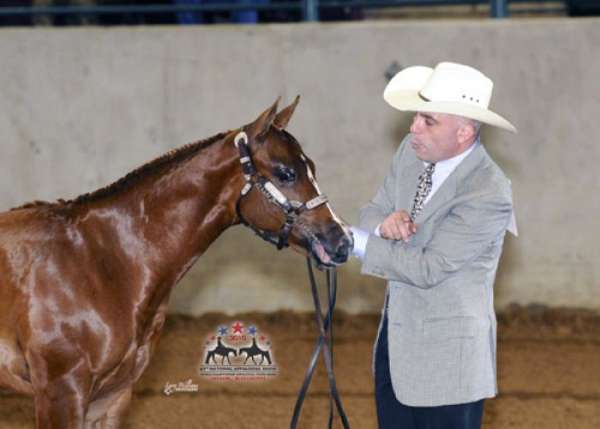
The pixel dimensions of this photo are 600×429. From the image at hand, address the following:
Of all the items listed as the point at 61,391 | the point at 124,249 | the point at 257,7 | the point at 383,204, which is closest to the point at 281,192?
the point at 383,204

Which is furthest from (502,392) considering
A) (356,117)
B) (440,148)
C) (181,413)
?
(440,148)

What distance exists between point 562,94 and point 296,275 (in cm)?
218

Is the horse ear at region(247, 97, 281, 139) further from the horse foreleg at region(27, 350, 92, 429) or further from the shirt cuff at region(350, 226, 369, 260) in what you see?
the horse foreleg at region(27, 350, 92, 429)

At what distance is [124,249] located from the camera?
12.7 feet

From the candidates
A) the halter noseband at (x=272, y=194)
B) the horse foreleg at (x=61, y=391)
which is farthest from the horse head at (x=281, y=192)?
the horse foreleg at (x=61, y=391)

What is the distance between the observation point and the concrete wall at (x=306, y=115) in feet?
23.6

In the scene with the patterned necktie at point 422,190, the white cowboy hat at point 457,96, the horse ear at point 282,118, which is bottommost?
the patterned necktie at point 422,190

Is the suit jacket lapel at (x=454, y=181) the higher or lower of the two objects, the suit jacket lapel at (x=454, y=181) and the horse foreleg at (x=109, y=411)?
the higher

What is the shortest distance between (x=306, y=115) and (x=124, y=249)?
3552mm

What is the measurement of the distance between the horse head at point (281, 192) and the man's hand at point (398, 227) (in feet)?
0.96

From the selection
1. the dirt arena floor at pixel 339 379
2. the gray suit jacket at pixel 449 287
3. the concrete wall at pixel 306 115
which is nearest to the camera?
the gray suit jacket at pixel 449 287

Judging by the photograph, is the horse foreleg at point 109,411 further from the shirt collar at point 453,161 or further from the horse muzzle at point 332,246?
the shirt collar at point 453,161

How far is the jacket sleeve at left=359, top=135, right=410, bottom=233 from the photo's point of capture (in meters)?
3.74

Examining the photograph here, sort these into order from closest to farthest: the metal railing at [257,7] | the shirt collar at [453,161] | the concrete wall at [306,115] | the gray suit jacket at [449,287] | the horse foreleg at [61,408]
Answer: the gray suit jacket at [449,287], the shirt collar at [453,161], the horse foreleg at [61,408], the concrete wall at [306,115], the metal railing at [257,7]
